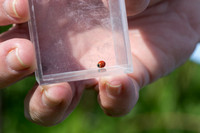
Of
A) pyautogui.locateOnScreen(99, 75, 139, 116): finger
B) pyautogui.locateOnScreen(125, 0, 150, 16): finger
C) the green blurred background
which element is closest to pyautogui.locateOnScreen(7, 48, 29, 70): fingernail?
pyautogui.locateOnScreen(99, 75, 139, 116): finger

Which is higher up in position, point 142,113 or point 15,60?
point 15,60

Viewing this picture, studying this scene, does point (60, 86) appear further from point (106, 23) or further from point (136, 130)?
point (136, 130)

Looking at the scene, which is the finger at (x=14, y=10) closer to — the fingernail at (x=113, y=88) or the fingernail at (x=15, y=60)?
the fingernail at (x=15, y=60)

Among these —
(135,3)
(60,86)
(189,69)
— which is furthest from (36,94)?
(189,69)

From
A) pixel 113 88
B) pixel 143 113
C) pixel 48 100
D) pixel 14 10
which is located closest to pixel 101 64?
pixel 113 88

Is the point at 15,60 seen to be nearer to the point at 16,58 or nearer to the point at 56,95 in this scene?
the point at 16,58
